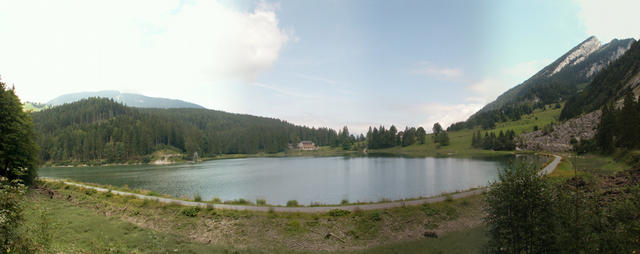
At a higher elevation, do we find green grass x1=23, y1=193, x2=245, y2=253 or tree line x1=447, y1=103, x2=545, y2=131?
tree line x1=447, y1=103, x2=545, y2=131

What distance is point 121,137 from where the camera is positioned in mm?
126625

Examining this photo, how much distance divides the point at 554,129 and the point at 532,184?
11321cm

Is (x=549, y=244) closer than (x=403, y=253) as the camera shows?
Yes

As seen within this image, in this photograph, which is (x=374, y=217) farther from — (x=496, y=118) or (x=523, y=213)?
(x=496, y=118)

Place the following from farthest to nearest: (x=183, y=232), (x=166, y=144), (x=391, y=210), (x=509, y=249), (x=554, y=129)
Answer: (x=166, y=144)
(x=554, y=129)
(x=391, y=210)
(x=183, y=232)
(x=509, y=249)

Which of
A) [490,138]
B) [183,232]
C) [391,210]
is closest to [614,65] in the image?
[490,138]

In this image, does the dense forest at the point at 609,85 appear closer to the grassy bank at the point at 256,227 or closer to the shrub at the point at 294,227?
the grassy bank at the point at 256,227

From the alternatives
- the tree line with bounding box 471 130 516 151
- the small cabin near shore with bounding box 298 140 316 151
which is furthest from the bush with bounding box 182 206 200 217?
the small cabin near shore with bounding box 298 140 316 151

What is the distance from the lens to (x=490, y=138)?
109m

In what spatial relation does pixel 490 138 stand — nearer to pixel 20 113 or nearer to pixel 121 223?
pixel 121 223

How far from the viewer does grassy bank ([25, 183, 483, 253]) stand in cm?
1609

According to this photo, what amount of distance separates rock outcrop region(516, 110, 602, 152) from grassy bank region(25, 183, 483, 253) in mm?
81723

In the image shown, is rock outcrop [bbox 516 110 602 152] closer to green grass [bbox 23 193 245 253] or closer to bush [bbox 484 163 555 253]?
bush [bbox 484 163 555 253]

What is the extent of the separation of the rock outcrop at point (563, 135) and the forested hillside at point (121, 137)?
10664 cm
